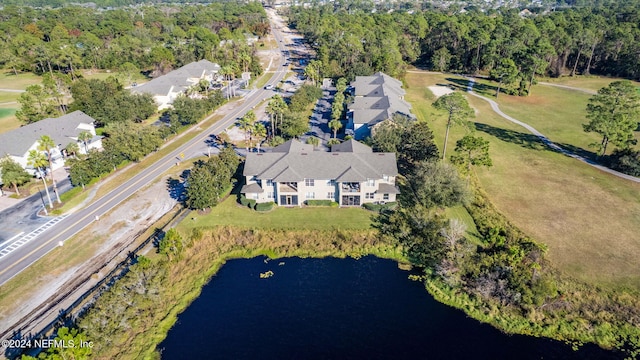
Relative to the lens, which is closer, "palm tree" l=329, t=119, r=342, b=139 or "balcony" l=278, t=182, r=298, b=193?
"balcony" l=278, t=182, r=298, b=193

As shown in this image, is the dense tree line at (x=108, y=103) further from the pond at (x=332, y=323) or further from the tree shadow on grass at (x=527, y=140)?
the tree shadow on grass at (x=527, y=140)

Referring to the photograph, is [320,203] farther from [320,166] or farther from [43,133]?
[43,133]

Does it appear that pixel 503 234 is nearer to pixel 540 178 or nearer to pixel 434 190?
pixel 434 190

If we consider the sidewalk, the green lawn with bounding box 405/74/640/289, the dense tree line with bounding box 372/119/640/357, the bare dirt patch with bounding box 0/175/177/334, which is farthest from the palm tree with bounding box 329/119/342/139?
the sidewalk

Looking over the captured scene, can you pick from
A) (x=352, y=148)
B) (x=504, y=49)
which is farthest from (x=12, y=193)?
(x=504, y=49)

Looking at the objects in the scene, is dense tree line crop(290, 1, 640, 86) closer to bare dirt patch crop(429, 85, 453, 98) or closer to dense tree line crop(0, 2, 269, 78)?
bare dirt patch crop(429, 85, 453, 98)
